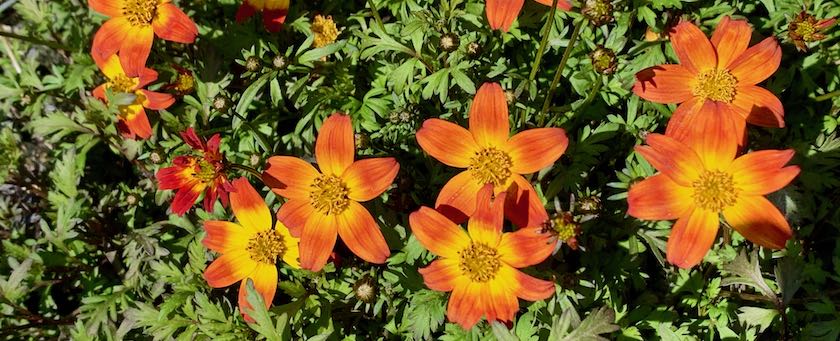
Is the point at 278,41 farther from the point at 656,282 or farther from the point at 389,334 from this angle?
the point at 656,282

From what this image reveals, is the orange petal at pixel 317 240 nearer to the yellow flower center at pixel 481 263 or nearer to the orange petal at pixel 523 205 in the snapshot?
the yellow flower center at pixel 481 263

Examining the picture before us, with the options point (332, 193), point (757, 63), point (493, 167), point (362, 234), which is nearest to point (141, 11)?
point (332, 193)

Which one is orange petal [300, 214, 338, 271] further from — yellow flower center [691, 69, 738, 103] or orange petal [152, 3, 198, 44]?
yellow flower center [691, 69, 738, 103]

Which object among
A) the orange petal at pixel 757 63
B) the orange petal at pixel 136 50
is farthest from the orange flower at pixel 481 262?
the orange petal at pixel 136 50

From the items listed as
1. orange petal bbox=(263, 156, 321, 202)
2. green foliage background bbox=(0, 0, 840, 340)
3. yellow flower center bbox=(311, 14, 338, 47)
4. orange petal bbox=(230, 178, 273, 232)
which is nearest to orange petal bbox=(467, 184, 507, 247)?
green foliage background bbox=(0, 0, 840, 340)

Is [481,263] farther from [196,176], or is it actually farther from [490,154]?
[196,176]
